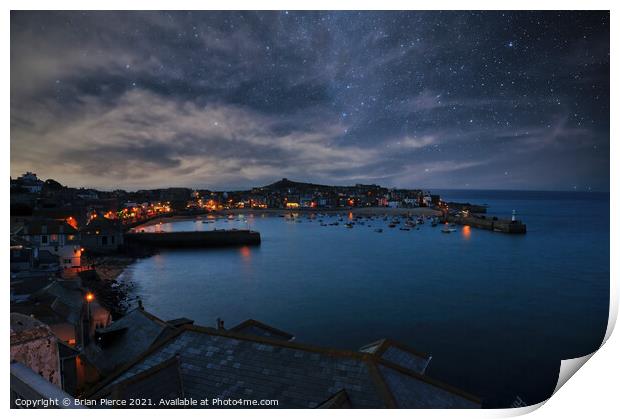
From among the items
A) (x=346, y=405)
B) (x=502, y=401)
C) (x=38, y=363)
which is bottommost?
(x=502, y=401)

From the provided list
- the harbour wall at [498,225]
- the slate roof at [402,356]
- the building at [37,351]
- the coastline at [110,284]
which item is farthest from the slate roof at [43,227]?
the harbour wall at [498,225]

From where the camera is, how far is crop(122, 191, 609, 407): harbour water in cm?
883

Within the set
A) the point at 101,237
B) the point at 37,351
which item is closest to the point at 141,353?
the point at 37,351

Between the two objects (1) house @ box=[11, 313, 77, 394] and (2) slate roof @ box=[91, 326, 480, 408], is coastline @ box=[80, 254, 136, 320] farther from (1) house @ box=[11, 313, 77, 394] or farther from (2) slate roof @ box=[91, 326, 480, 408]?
(2) slate roof @ box=[91, 326, 480, 408]

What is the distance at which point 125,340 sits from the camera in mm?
6504

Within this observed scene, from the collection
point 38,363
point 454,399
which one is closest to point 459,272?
point 454,399

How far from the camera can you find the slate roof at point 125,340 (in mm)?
6148

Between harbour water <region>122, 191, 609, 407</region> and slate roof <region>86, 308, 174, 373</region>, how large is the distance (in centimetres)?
418

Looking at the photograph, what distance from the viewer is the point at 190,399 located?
10.2 ft

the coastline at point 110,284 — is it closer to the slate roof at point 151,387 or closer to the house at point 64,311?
the house at point 64,311

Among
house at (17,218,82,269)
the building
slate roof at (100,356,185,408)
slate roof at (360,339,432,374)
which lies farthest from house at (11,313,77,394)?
house at (17,218,82,269)

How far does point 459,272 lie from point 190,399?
56.9ft

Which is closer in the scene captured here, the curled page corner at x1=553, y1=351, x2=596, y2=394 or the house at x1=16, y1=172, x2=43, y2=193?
the curled page corner at x1=553, y1=351, x2=596, y2=394

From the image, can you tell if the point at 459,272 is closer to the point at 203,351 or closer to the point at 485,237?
the point at 485,237
